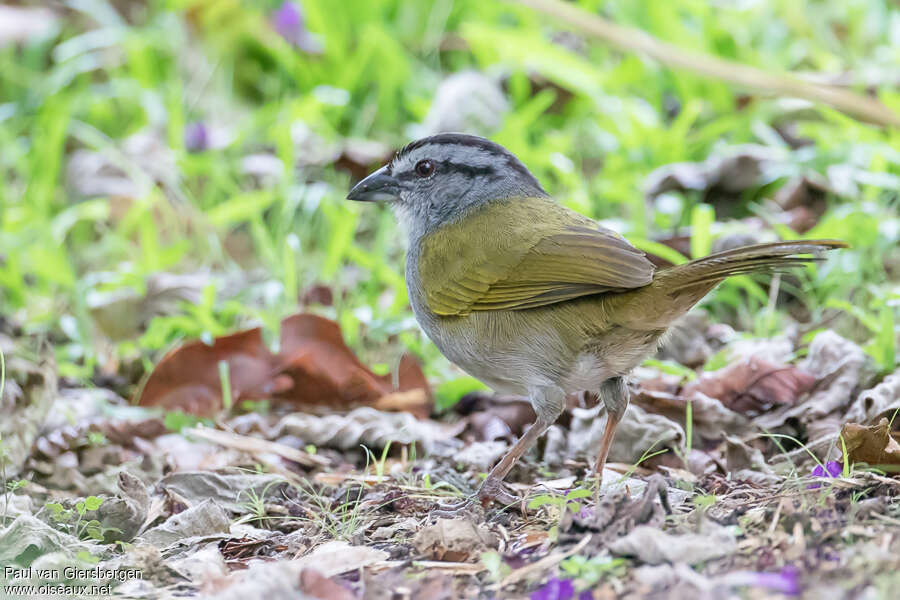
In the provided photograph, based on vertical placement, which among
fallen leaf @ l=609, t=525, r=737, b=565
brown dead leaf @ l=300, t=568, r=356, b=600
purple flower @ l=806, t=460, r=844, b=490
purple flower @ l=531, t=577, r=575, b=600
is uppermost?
fallen leaf @ l=609, t=525, r=737, b=565

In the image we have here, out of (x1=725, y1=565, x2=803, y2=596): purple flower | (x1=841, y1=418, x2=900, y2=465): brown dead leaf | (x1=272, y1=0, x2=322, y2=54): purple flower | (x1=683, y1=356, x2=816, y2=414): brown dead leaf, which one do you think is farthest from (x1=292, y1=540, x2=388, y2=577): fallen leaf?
Answer: (x1=272, y1=0, x2=322, y2=54): purple flower

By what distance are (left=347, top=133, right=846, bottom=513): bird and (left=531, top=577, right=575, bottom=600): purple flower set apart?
3.37ft

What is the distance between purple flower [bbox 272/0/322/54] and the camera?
774cm

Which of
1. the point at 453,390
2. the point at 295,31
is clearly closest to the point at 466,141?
the point at 453,390

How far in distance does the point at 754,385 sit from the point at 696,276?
1.04m

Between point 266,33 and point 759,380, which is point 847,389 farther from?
point 266,33

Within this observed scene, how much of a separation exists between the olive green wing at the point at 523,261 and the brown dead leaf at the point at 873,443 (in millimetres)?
785

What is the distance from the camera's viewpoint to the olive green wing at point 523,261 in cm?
376

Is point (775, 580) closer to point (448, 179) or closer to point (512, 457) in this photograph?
point (512, 457)

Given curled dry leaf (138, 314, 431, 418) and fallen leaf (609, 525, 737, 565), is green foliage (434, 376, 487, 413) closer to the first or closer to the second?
curled dry leaf (138, 314, 431, 418)

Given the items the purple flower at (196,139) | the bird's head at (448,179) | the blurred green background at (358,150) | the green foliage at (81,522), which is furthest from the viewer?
the purple flower at (196,139)

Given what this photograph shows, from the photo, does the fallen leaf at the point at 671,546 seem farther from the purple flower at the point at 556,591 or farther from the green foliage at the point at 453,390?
the green foliage at the point at 453,390

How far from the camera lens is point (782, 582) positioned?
2477mm

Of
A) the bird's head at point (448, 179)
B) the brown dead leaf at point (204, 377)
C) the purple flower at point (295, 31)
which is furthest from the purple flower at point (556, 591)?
the purple flower at point (295, 31)
